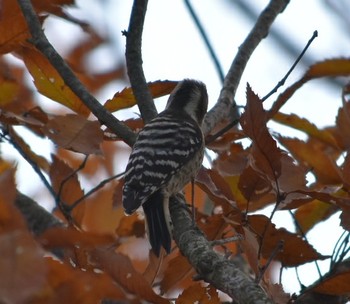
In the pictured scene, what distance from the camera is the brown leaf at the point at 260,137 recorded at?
293cm

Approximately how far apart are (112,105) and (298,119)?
38.8 inches

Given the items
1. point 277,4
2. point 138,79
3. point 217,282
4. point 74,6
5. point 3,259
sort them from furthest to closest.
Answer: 1. point 277,4
2. point 138,79
3. point 74,6
4. point 217,282
5. point 3,259

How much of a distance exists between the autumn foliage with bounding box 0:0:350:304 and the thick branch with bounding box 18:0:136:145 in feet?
0.13

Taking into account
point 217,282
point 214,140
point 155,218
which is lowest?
point 217,282

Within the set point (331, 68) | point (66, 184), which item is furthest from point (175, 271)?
point (331, 68)

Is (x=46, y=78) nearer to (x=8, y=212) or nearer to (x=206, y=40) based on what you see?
(x=206, y=40)

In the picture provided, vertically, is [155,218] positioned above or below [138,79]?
below

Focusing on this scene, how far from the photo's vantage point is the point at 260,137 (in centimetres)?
296

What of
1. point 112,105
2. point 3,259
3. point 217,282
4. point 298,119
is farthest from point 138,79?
point 3,259

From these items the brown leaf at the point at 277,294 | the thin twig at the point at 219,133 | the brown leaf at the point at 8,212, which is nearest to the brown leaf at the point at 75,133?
the thin twig at the point at 219,133

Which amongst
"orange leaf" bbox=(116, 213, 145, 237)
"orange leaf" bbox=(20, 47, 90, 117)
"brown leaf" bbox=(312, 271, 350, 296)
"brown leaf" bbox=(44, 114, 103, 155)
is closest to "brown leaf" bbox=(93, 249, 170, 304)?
"brown leaf" bbox=(312, 271, 350, 296)

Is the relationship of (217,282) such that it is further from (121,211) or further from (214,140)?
(121,211)

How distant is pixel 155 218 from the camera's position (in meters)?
3.96

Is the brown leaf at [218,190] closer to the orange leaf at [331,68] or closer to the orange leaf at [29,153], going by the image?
the orange leaf at [331,68]
